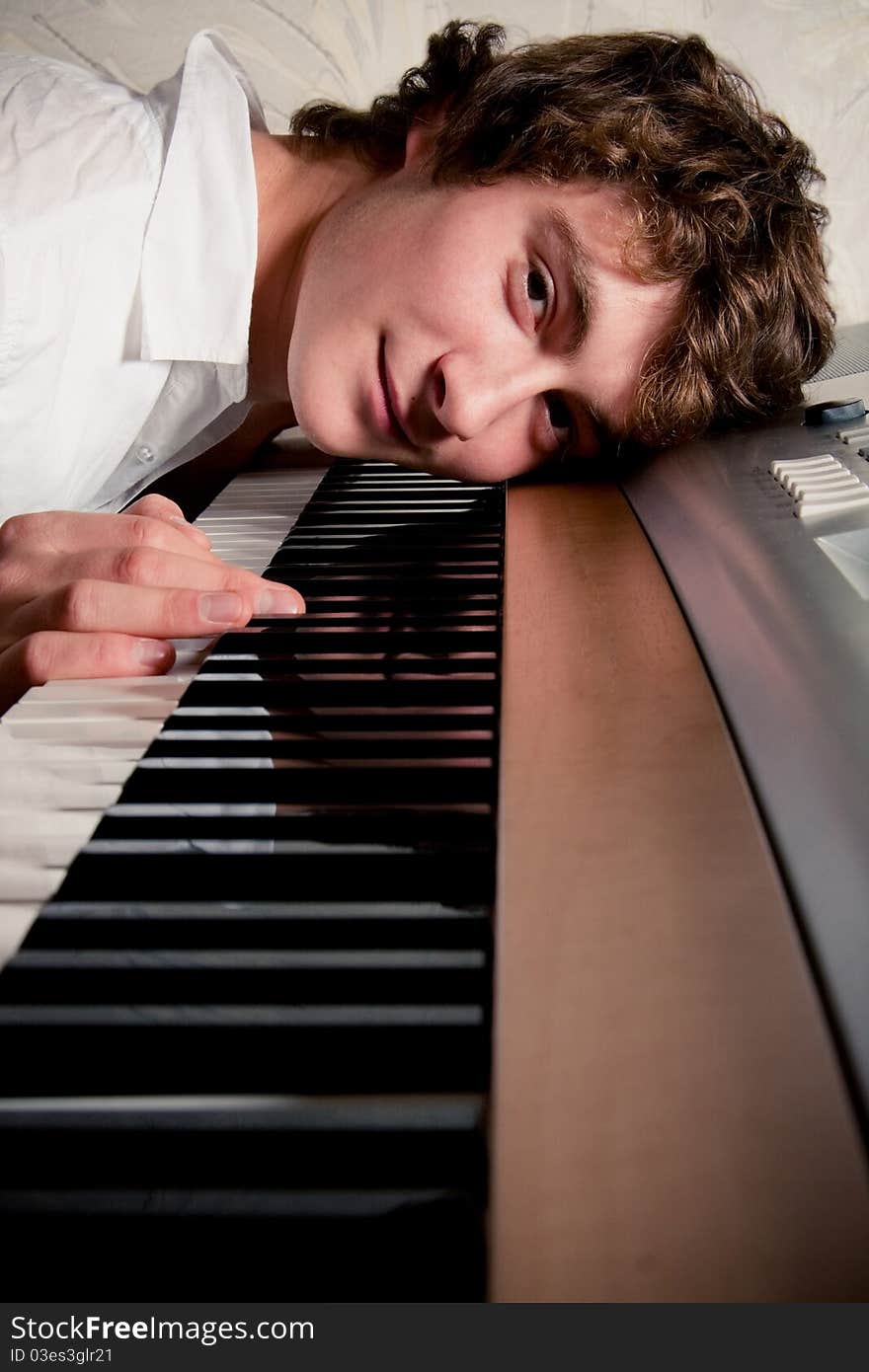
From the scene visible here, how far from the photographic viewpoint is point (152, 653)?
0.59 meters

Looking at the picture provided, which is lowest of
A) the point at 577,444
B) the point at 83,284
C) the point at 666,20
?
the point at 577,444

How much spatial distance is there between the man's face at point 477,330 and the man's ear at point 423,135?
0.11m

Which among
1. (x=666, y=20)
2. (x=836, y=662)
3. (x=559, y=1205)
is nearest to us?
(x=559, y=1205)

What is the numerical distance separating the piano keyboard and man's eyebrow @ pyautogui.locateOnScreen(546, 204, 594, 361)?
49cm

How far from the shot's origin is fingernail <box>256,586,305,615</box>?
650 mm

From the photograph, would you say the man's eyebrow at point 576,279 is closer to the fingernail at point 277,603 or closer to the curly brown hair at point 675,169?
the curly brown hair at point 675,169

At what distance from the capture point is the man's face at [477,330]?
97 cm

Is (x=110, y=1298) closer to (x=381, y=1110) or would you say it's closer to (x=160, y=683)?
(x=381, y=1110)

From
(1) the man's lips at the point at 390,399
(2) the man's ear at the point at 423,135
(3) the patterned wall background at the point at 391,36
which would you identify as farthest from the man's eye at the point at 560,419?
(3) the patterned wall background at the point at 391,36

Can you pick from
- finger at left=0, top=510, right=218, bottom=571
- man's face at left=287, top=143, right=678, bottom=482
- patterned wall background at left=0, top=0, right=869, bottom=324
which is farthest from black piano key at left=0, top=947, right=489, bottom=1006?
patterned wall background at left=0, top=0, right=869, bottom=324

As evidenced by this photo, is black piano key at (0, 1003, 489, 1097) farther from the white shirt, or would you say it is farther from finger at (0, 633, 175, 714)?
the white shirt

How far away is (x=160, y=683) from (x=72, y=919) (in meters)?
0.21

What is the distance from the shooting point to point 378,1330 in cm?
27

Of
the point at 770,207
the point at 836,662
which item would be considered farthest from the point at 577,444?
the point at 836,662
